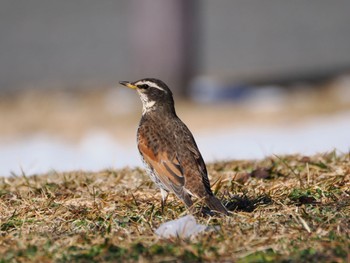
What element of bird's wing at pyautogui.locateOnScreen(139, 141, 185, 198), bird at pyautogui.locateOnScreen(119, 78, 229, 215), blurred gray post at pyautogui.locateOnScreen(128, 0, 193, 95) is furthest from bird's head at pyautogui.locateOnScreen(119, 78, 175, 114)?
blurred gray post at pyautogui.locateOnScreen(128, 0, 193, 95)

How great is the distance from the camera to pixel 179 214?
8016 millimetres

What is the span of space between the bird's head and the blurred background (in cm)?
184

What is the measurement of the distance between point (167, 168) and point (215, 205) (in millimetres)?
863

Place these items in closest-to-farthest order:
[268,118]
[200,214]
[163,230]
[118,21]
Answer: [163,230] → [200,214] → [268,118] → [118,21]

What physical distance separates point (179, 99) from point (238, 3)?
Answer: 11.6 m

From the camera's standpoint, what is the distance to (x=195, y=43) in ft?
70.5

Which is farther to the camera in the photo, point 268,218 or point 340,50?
point 340,50

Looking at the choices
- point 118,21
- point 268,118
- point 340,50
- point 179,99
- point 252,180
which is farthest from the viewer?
point 118,21

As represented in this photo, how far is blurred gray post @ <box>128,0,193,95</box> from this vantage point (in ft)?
68.5

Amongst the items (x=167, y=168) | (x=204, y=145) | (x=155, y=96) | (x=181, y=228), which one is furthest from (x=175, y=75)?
(x=181, y=228)

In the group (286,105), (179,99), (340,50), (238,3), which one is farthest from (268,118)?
(238,3)

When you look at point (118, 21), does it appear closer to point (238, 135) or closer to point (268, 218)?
point (238, 135)

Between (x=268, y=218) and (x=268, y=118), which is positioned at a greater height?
(x=268, y=218)

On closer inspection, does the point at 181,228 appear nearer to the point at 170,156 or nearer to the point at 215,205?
the point at 215,205
